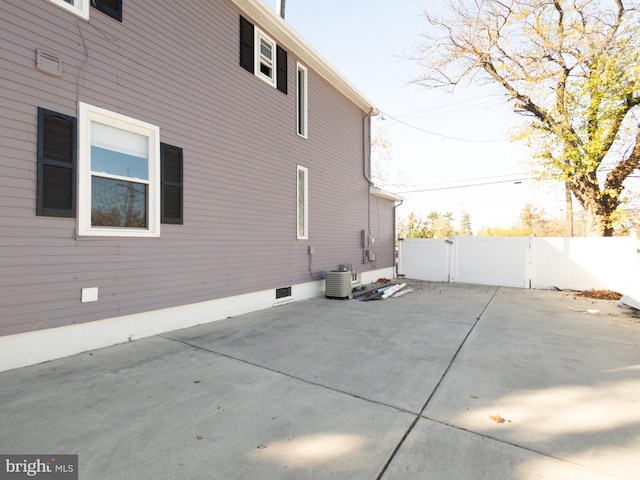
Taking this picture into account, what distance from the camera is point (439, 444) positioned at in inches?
79.4

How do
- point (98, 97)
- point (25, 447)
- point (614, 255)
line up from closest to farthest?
point (25, 447) → point (98, 97) → point (614, 255)

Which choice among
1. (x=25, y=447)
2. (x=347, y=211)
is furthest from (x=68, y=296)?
(x=347, y=211)

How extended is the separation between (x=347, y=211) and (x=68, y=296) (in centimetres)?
720

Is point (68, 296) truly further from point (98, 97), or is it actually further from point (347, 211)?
point (347, 211)

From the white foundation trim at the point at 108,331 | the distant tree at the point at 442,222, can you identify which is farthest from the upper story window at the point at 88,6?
the distant tree at the point at 442,222

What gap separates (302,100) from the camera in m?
7.64

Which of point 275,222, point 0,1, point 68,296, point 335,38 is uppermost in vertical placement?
point 335,38

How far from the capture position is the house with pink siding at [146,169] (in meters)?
3.21

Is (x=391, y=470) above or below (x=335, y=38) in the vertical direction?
below

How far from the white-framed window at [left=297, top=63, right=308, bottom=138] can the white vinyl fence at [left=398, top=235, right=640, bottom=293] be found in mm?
6804

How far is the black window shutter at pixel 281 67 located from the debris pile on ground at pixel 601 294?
31.3 feet

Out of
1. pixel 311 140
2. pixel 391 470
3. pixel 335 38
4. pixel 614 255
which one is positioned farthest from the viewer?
pixel 335 38

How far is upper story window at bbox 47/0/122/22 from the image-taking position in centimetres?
348

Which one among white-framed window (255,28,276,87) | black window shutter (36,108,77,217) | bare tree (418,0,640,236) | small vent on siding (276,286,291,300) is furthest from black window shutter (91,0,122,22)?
bare tree (418,0,640,236)
